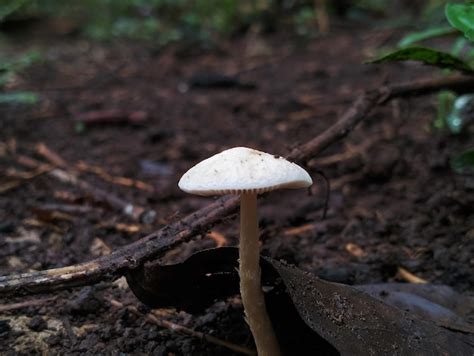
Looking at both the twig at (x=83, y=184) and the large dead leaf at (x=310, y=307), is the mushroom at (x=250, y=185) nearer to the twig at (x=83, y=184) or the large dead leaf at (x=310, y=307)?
the large dead leaf at (x=310, y=307)

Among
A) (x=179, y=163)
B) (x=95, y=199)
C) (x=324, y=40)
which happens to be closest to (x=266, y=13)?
(x=324, y=40)

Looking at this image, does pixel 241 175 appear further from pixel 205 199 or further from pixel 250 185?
pixel 205 199

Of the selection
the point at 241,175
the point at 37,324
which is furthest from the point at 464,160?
the point at 37,324

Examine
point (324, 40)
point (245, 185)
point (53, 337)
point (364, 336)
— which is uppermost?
point (245, 185)

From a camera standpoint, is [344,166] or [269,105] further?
[269,105]

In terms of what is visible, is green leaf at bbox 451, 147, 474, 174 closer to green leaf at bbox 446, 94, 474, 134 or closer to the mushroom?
green leaf at bbox 446, 94, 474, 134

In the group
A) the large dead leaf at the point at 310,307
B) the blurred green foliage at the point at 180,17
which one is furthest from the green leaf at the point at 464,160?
the blurred green foliage at the point at 180,17

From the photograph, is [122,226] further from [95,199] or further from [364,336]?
[364,336]
